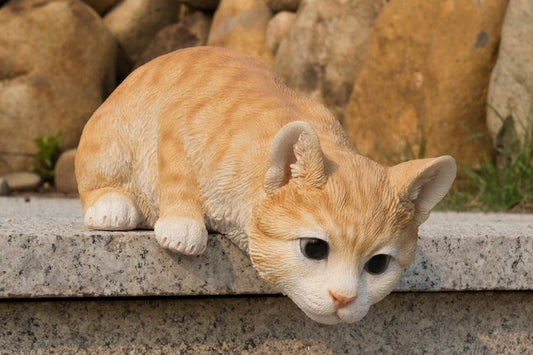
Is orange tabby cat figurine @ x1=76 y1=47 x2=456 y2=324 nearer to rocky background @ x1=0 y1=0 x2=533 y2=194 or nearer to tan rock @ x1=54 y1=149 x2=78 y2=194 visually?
rocky background @ x1=0 y1=0 x2=533 y2=194

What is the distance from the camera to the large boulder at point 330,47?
5.84 meters

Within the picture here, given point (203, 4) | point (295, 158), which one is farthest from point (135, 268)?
point (203, 4)

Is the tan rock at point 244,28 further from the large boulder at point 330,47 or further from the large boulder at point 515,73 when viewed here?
the large boulder at point 515,73

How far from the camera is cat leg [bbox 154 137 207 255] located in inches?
78.3

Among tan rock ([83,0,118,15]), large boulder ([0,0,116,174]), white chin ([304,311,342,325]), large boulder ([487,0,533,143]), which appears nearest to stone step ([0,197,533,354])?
white chin ([304,311,342,325])

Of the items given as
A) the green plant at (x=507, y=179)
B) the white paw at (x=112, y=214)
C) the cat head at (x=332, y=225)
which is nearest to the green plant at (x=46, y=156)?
the green plant at (x=507, y=179)

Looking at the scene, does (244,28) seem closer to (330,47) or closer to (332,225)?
(330,47)

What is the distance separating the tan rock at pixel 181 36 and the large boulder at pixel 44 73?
0.52 m

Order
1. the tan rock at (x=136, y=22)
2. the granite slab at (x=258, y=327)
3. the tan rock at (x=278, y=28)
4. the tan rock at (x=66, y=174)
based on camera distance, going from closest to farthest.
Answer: the granite slab at (x=258, y=327) < the tan rock at (x=278, y=28) < the tan rock at (x=66, y=174) < the tan rock at (x=136, y=22)

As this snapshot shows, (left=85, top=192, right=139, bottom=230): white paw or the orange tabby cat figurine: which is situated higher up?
the orange tabby cat figurine

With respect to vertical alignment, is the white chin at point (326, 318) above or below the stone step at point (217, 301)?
above

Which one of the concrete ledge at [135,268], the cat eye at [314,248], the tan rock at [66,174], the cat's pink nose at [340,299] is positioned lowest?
the tan rock at [66,174]

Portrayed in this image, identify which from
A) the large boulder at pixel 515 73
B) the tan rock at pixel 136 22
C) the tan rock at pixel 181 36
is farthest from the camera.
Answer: the tan rock at pixel 136 22

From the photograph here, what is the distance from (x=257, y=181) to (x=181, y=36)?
5.53m
